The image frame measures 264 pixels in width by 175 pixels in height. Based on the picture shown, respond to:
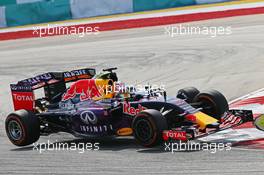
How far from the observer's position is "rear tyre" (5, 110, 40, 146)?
488 inches

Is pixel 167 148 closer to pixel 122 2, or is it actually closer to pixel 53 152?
pixel 53 152

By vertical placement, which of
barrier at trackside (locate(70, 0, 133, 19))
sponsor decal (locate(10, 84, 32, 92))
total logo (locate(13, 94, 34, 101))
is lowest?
barrier at trackside (locate(70, 0, 133, 19))

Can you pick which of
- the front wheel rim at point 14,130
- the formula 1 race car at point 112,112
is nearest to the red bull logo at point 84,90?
the formula 1 race car at point 112,112

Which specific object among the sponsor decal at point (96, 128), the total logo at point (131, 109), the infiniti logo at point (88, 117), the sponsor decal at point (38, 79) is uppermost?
the sponsor decal at point (38, 79)

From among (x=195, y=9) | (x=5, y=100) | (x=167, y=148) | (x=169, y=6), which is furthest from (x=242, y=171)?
(x=169, y=6)

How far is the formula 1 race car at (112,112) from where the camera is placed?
36.3ft

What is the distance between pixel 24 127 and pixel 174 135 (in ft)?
10.3

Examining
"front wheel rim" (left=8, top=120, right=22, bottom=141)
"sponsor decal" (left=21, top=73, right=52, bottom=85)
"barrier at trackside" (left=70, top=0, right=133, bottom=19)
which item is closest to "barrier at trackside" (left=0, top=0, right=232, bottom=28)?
"barrier at trackside" (left=70, top=0, right=133, bottom=19)

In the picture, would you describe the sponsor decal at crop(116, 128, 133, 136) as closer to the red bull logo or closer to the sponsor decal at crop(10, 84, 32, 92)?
the red bull logo

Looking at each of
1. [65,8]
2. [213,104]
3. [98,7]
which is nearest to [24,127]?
[213,104]

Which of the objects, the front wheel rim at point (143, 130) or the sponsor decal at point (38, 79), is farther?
the sponsor decal at point (38, 79)

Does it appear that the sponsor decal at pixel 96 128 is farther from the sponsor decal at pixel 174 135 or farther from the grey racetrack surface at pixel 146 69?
the sponsor decal at pixel 174 135

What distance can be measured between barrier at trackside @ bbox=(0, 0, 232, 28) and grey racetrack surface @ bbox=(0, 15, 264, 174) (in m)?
4.72

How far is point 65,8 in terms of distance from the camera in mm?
36188
